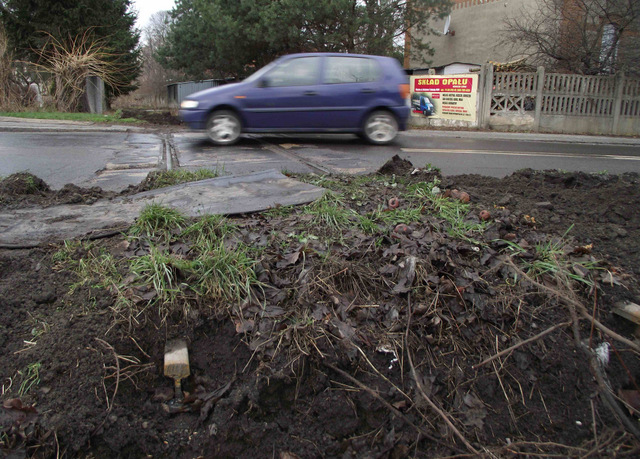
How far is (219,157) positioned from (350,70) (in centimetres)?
346

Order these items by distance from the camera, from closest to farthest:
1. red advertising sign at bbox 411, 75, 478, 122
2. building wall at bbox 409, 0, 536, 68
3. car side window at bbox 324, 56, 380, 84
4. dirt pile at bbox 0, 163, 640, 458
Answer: dirt pile at bbox 0, 163, 640, 458 → car side window at bbox 324, 56, 380, 84 → red advertising sign at bbox 411, 75, 478, 122 → building wall at bbox 409, 0, 536, 68

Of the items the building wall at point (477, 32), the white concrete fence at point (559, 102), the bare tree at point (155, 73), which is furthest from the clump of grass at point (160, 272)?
the bare tree at point (155, 73)

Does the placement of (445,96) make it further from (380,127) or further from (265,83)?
(265,83)

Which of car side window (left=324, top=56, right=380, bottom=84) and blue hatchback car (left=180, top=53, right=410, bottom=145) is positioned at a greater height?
car side window (left=324, top=56, right=380, bottom=84)

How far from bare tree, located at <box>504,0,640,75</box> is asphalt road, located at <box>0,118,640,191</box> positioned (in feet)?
31.9

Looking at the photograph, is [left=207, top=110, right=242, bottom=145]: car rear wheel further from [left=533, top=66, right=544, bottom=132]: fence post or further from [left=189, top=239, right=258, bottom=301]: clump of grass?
[left=533, top=66, right=544, bottom=132]: fence post

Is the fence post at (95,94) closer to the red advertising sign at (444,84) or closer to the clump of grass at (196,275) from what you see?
the red advertising sign at (444,84)

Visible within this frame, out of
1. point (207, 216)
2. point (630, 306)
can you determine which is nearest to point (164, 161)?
point (207, 216)

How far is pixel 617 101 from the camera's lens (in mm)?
16938

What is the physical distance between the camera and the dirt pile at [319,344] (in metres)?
2.17

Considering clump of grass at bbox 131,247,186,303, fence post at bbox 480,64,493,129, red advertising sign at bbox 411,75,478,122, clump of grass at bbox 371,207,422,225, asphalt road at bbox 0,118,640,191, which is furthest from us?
red advertising sign at bbox 411,75,478,122

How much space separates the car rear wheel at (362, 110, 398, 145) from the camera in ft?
30.9

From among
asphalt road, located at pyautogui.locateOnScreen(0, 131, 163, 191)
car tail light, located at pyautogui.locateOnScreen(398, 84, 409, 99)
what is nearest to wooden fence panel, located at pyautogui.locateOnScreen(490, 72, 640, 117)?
car tail light, located at pyautogui.locateOnScreen(398, 84, 409, 99)

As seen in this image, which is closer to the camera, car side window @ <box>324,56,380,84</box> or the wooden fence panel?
car side window @ <box>324,56,380,84</box>
